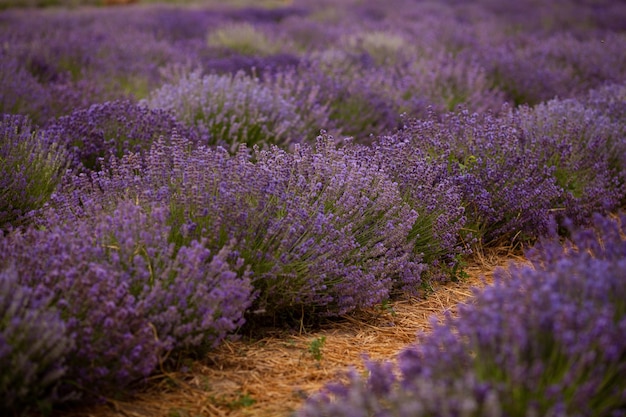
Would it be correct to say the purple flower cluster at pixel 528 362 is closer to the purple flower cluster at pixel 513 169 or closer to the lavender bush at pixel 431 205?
the lavender bush at pixel 431 205

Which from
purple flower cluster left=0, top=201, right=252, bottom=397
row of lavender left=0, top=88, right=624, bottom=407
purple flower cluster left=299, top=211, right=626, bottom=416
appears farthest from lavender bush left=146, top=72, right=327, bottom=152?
purple flower cluster left=299, top=211, right=626, bottom=416

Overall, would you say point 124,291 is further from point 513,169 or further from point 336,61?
point 336,61

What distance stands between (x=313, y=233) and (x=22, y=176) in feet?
4.84

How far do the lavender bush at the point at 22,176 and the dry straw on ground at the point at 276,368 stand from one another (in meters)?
1.23

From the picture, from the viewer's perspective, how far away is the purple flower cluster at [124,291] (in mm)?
1932

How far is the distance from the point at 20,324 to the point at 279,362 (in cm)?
97

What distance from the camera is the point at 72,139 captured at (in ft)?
12.5

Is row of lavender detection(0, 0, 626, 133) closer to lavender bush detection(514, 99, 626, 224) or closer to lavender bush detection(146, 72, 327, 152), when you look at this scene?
lavender bush detection(146, 72, 327, 152)

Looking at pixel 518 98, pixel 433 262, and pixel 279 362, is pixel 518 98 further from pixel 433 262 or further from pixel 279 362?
pixel 279 362

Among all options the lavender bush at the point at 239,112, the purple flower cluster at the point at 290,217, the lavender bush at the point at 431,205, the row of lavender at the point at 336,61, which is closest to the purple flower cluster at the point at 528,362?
the purple flower cluster at the point at 290,217

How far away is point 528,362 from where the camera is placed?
159cm

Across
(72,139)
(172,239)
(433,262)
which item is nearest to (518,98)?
(433,262)

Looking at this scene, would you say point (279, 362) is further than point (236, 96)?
No

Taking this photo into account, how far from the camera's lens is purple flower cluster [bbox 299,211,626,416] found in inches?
57.2
